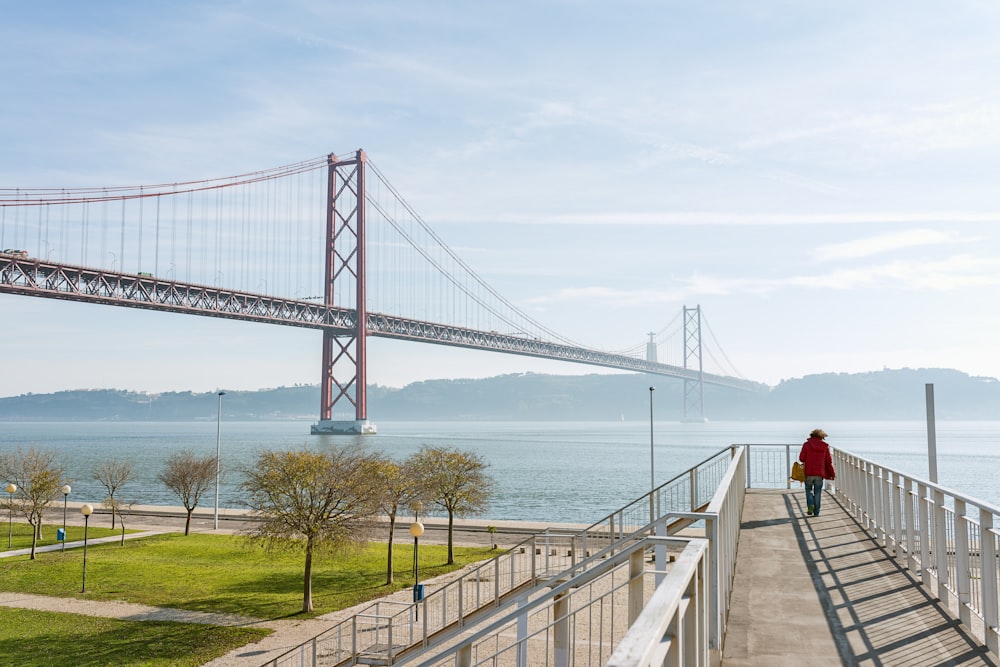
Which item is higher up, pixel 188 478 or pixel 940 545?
pixel 940 545

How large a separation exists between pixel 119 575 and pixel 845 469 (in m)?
24.5

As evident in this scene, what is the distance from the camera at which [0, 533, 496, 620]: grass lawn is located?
80.6 ft

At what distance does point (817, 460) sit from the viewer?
11703 millimetres

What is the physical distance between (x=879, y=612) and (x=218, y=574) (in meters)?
26.3

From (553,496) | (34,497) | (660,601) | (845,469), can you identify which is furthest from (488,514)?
(660,601)

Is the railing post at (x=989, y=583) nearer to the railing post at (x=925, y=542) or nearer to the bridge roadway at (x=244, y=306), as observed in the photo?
the railing post at (x=925, y=542)

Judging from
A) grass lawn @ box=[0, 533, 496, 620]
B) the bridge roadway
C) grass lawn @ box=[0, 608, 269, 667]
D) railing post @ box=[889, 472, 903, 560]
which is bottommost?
grass lawn @ box=[0, 533, 496, 620]

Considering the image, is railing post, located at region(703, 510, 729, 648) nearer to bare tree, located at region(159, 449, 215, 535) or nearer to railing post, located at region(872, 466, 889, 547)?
railing post, located at region(872, 466, 889, 547)

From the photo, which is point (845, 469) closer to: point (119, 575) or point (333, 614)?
point (333, 614)

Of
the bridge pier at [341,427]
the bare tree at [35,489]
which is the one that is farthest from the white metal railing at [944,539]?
the bridge pier at [341,427]

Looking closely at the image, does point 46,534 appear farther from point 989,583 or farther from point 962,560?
point 989,583

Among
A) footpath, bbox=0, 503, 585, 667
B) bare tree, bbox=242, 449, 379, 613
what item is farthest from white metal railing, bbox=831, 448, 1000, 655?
bare tree, bbox=242, 449, 379, 613

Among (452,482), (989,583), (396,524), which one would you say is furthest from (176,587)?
(989,583)

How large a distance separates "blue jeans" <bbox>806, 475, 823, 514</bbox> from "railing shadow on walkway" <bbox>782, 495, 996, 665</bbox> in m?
2.22
